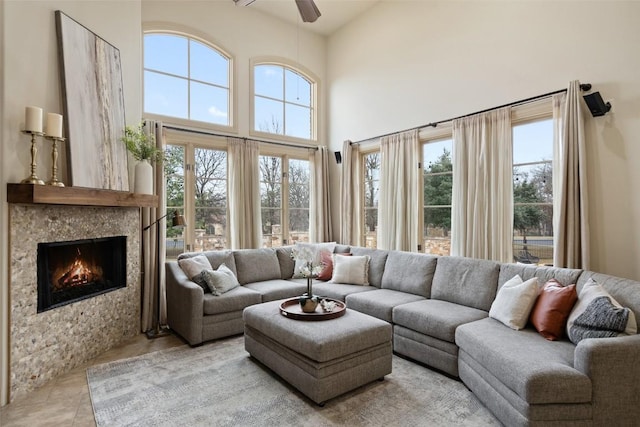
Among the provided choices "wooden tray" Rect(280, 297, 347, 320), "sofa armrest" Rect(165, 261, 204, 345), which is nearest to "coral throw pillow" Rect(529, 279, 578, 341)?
"wooden tray" Rect(280, 297, 347, 320)

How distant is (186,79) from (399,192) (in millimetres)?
3358

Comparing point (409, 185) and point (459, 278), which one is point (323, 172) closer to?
point (409, 185)

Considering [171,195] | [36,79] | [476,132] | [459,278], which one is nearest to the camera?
[36,79]

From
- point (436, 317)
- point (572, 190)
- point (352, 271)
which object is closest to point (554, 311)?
point (436, 317)

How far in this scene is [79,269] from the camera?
132 inches

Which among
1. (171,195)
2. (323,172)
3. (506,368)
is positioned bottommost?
(506,368)

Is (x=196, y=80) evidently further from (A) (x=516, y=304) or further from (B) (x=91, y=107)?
(A) (x=516, y=304)

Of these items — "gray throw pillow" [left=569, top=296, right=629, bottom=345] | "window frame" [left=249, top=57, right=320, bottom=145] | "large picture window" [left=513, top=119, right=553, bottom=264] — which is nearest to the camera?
"gray throw pillow" [left=569, top=296, right=629, bottom=345]

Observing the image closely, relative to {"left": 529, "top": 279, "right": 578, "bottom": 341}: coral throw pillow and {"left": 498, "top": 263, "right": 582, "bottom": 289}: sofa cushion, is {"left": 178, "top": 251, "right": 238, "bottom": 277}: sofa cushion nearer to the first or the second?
{"left": 498, "top": 263, "right": 582, "bottom": 289}: sofa cushion

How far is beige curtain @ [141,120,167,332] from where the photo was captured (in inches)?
161

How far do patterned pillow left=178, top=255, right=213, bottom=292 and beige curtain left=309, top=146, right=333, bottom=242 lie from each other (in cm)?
221

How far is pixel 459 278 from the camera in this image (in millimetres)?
3521

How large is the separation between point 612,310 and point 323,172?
437 centimetres

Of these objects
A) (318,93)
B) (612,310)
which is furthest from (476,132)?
(318,93)
